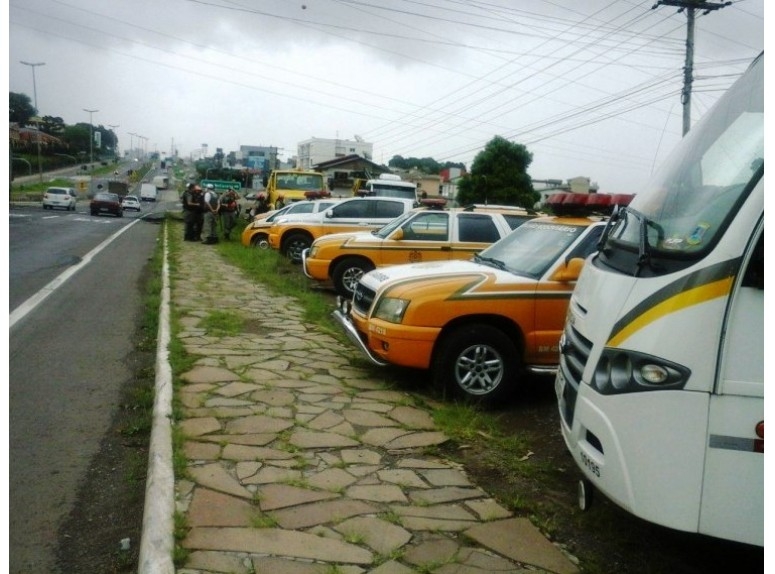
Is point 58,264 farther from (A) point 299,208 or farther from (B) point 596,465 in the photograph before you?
(B) point 596,465

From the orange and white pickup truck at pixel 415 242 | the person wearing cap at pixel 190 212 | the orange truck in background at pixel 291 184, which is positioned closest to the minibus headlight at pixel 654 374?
the orange and white pickup truck at pixel 415 242

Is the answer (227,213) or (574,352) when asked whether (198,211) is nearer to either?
(227,213)

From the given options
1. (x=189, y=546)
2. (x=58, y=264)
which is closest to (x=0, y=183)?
(x=189, y=546)

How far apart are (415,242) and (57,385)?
21.2 ft

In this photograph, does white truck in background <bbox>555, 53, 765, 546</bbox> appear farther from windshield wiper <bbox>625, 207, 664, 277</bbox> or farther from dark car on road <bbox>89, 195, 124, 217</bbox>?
dark car on road <bbox>89, 195, 124, 217</bbox>

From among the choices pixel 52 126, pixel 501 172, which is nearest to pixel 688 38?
pixel 501 172

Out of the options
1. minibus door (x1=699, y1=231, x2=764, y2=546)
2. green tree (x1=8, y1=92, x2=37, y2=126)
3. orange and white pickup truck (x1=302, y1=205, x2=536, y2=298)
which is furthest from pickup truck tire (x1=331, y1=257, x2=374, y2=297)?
minibus door (x1=699, y1=231, x2=764, y2=546)

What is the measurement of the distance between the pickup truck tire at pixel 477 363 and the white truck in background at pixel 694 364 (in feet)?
8.97

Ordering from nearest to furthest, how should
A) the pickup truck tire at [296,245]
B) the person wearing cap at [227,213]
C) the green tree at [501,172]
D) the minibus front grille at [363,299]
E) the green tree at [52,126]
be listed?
the minibus front grille at [363,299] < the pickup truck tire at [296,245] < the person wearing cap at [227,213] < the green tree at [501,172] < the green tree at [52,126]

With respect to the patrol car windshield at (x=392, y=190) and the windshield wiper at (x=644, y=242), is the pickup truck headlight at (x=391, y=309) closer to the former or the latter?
the windshield wiper at (x=644, y=242)

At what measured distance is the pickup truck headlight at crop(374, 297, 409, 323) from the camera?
650cm

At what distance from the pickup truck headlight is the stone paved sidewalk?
2.28 ft

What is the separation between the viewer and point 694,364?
304 cm

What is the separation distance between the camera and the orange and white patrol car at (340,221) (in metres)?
16.4
